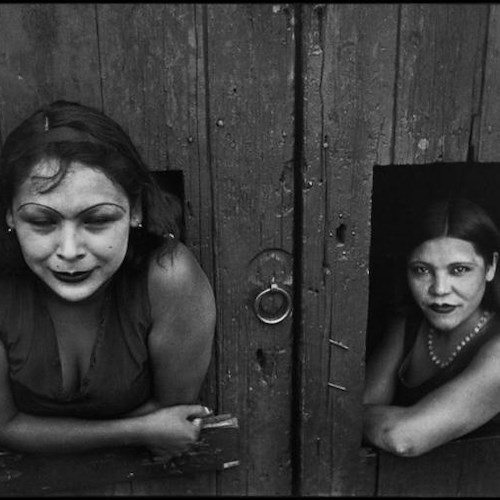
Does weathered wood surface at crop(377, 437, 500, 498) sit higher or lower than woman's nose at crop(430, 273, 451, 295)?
lower

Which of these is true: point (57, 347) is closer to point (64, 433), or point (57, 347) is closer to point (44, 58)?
point (64, 433)

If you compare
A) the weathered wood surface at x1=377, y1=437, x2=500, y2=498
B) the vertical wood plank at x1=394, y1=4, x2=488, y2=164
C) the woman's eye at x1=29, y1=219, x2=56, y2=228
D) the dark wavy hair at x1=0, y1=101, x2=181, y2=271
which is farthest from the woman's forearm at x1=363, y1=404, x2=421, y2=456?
the woman's eye at x1=29, y1=219, x2=56, y2=228

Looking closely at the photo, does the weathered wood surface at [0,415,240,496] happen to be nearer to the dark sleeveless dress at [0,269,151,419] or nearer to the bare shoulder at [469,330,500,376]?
the dark sleeveless dress at [0,269,151,419]

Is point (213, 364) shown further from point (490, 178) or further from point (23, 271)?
point (490, 178)

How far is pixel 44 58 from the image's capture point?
1.30 meters

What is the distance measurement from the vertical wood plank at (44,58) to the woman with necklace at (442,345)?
2.55 ft

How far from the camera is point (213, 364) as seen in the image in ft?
5.09

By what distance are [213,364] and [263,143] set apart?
48 centimetres

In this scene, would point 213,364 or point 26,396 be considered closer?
point 26,396

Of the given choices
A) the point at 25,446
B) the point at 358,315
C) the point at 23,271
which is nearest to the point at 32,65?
the point at 23,271

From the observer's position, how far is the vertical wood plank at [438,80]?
4.52ft

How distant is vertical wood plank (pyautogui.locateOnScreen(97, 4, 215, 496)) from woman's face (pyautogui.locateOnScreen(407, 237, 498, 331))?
0.50 metres

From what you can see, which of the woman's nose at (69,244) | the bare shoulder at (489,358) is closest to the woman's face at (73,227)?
the woman's nose at (69,244)

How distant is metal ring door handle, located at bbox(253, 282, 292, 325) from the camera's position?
1.51m
